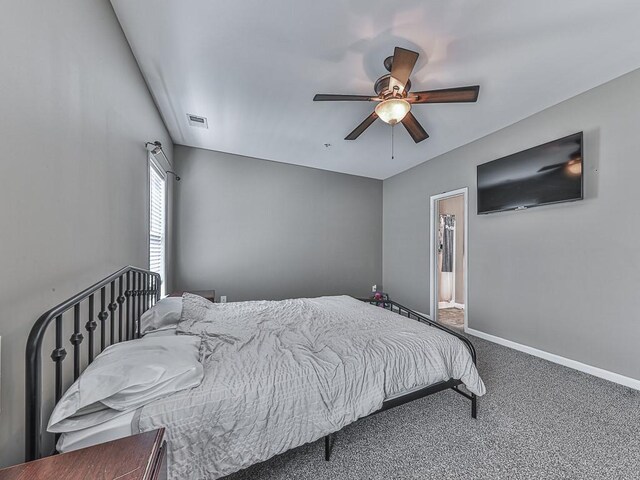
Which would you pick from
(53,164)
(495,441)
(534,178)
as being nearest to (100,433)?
(53,164)

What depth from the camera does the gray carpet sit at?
1.44 metres

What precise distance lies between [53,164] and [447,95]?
2465 millimetres

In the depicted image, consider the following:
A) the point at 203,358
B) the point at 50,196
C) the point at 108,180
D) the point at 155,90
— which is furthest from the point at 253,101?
the point at 203,358

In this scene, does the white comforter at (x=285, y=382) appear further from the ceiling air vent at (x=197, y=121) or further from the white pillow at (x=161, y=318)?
the ceiling air vent at (x=197, y=121)

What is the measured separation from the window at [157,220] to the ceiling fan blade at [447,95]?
2.61 metres

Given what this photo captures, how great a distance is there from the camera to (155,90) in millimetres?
2623

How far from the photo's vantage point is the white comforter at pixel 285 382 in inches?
44.3

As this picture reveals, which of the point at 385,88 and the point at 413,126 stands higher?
the point at 385,88

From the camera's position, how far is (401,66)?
183 cm

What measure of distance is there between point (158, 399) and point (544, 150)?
3.90m

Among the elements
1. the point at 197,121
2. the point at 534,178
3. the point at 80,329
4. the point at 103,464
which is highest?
the point at 197,121

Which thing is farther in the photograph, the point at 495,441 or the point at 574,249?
the point at 574,249

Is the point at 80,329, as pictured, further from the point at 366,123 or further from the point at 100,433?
the point at 366,123

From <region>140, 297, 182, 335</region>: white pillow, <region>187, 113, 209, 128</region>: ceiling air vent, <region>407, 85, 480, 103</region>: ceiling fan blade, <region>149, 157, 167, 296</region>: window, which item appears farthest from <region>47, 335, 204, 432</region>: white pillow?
<region>187, 113, 209, 128</region>: ceiling air vent
